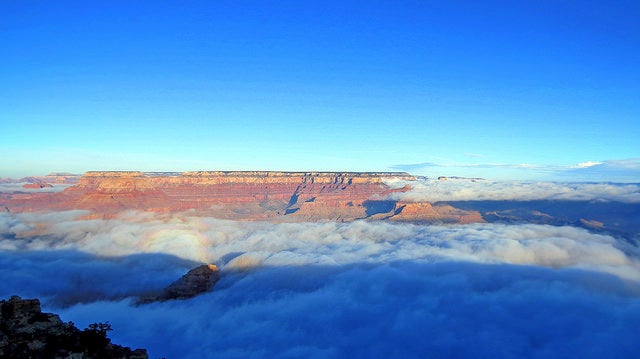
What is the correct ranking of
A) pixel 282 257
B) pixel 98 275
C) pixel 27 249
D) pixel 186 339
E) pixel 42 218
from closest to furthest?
pixel 186 339 → pixel 98 275 → pixel 282 257 → pixel 27 249 → pixel 42 218

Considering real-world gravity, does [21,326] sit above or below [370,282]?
above

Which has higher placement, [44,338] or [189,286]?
[44,338]

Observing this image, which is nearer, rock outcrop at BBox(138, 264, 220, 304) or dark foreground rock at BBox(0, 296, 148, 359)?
dark foreground rock at BBox(0, 296, 148, 359)

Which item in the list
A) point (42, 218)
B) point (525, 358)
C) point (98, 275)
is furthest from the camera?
point (42, 218)

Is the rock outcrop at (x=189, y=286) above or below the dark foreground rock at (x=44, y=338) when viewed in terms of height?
below

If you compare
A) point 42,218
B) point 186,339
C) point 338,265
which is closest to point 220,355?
point 186,339

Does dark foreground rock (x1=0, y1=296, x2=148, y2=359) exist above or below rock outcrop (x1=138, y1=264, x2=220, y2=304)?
above

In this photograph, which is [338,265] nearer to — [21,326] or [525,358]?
[525,358]

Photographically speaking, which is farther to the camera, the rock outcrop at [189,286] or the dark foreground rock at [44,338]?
the rock outcrop at [189,286]
